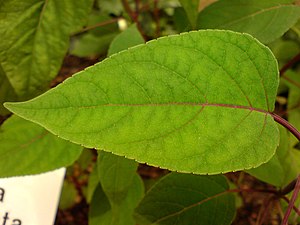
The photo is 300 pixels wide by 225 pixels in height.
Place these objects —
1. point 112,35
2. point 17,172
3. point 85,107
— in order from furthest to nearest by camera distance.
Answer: point 112,35, point 17,172, point 85,107

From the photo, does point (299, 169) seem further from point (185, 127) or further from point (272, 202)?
point (185, 127)

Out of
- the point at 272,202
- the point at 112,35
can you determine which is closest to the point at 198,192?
the point at 272,202

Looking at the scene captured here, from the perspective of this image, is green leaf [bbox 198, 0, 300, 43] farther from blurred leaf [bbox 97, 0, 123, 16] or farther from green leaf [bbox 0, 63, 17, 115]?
blurred leaf [bbox 97, 0, 123, 16]

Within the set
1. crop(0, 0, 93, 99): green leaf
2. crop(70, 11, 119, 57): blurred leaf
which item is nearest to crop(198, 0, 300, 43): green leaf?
crop(0, 0, 93, 99): green leaf

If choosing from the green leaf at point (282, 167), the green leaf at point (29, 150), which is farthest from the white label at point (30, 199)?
the green leaf at point (282, 167)

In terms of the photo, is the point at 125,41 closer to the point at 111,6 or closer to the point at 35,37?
the point at 35,37

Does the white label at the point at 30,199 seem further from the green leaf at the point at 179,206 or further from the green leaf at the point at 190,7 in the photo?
the green leaf at the point at 190,7

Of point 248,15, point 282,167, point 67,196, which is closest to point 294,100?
point 282,167
